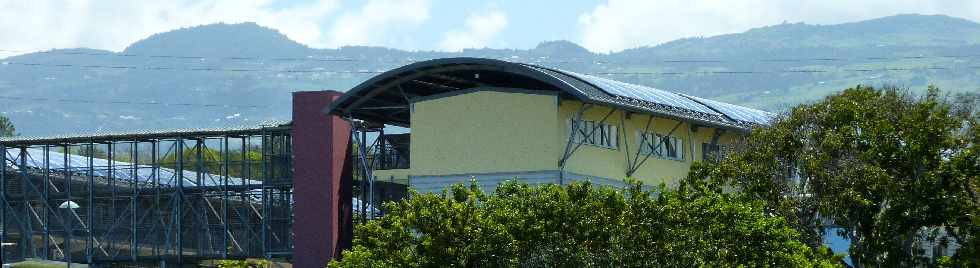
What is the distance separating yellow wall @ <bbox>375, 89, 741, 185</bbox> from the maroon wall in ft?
35.4

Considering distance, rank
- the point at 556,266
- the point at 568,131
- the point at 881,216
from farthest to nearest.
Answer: the point at 568,131
the point at 881,216
the point at 556,266

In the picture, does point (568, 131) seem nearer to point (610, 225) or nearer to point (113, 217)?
point (610, 225)

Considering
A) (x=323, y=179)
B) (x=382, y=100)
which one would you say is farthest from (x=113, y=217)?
(x=382, y=100)

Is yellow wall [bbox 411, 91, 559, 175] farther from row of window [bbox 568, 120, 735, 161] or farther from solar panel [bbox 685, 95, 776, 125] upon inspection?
solar panel [bbox 685, 95, 776, 125]

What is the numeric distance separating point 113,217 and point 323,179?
15.0 m

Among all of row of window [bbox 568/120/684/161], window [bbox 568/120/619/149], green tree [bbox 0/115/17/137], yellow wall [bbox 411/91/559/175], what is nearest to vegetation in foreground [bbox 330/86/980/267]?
yellow wall [bbox 411/91/559/175]

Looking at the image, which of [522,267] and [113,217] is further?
[113,217]

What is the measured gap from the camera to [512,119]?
63531mm

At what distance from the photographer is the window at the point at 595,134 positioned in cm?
6396

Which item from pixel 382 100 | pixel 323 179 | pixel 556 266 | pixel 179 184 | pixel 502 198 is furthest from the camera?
pixel 179 184

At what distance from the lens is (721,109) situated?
76188 millimetres

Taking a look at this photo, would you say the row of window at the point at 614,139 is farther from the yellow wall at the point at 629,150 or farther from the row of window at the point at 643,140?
the yellow wall at the point at 629,150

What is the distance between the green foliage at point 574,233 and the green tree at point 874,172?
602 centimetres

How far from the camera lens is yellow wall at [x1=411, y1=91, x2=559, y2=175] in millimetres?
62812
